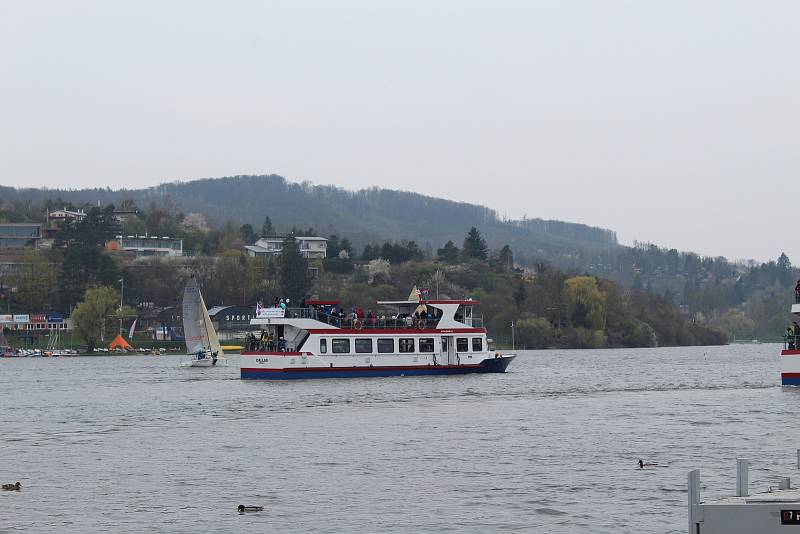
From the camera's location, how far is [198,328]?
140375mm

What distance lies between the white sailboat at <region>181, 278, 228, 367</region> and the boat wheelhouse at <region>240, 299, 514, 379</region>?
45623 mm

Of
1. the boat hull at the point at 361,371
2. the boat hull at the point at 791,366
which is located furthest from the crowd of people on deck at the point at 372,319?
the boat hull at the point at 791,366

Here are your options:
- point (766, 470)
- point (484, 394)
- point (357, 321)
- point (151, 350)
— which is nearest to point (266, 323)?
point (357, 321)

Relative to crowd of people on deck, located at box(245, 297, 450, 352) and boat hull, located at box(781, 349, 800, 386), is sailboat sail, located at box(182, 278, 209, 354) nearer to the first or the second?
crowd of people on deck, located at box(245, 297, 450, 352)

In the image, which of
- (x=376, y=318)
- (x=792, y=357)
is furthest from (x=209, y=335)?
(x=792, y=357)

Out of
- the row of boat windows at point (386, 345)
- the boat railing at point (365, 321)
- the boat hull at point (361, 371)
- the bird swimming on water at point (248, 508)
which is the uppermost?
the boat railing at point (365, 321)

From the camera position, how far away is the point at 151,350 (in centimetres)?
19350

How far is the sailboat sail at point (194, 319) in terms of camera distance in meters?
139

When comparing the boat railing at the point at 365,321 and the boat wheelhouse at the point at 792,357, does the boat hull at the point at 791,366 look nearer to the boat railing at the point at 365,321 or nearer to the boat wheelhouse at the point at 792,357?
the boat wheelhouse at the point at 792,357

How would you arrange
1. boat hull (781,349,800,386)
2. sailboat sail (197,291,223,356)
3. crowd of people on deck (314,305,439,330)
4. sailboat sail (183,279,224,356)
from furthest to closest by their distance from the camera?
sailboat sail (183,279,224,356) < sailboat sail (197,291,223,356) < crowd of people on deck (314,305,439,330) < boat hull (781,349,800,386)

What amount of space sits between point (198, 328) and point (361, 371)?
55103 mm

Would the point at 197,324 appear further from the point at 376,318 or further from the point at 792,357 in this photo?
the point at 792,357

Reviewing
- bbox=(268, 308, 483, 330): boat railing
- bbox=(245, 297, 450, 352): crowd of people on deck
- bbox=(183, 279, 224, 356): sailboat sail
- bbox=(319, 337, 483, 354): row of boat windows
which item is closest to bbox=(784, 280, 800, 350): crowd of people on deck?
bbox=(319, 337, 483, 354): row of boat windows

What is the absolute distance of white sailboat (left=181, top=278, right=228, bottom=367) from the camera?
136 meters
